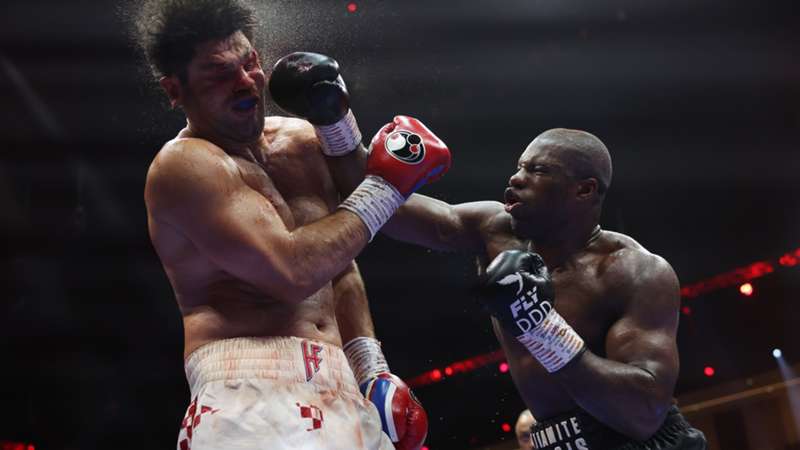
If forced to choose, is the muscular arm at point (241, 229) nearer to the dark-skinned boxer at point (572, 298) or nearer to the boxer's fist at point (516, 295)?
the dark-skinned boxer at point (572, 298)

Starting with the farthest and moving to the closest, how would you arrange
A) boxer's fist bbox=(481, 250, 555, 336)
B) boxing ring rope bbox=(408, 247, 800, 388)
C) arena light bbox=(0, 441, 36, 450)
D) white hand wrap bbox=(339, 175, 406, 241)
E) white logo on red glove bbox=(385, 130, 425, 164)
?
boxing ring rope bbox=(408, 247, 800, 388) → arena light bbox=(0, 441, 36, 450) → boxer's fist bbox=(481, 250, 555, 336) → white logo on red glove bbox=(385, 130, 425, 164) → white hand wrap bbox=(339, 175, 406, 241)

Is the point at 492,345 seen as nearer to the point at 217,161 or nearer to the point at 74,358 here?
the point at 74,358

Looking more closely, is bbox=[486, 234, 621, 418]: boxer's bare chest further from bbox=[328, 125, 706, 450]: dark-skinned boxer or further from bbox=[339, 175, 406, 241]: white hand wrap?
bbox=[339, 175, 406, 241]: white hand wrap

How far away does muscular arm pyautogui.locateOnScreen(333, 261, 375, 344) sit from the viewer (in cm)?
222

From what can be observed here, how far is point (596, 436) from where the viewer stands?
2.62 meters

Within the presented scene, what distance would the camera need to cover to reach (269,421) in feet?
5.73

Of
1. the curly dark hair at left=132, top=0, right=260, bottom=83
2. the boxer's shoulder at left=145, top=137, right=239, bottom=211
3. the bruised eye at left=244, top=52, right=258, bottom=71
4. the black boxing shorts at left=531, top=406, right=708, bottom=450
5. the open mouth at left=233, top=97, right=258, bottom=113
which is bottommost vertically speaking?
the black boxing shorts at left=531, top=406, right=708, bottom=450

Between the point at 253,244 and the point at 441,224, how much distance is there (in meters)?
1.18

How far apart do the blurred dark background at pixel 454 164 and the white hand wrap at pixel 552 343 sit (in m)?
3.24

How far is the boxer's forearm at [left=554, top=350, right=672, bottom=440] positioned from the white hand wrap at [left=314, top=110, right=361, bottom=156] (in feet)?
2.92

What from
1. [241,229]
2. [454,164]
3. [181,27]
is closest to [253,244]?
[241,229]

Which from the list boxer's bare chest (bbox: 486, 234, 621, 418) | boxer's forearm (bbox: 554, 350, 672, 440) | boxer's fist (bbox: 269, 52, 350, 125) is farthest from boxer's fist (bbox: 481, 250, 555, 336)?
boxer's fist (bbox: 269, 52, 350, 125)

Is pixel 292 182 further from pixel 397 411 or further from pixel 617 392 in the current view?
pixel 617 392

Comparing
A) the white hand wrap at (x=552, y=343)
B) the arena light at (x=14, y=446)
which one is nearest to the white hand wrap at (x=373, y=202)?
the white hand wrap at (x=552, y=343)
